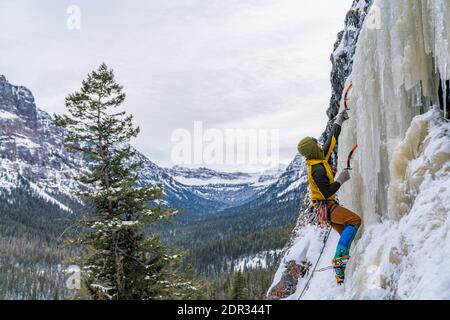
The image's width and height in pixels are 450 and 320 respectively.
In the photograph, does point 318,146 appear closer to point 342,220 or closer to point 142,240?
point 342,220

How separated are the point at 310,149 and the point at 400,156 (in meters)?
1.56

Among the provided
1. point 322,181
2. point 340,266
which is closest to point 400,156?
point 322,181

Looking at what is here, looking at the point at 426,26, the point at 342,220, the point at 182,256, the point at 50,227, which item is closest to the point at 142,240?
the point at 182,256

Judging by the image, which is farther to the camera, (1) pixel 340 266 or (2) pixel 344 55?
(2) pixel 344 55

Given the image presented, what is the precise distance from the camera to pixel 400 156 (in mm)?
7129

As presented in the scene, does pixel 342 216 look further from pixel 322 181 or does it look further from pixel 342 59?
pixel 342 59

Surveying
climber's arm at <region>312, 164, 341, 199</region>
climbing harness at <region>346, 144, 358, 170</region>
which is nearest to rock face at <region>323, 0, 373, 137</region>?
climbing harness at <region>346, 144, 358, 170</region>

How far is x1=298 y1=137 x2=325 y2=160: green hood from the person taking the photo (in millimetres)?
7406

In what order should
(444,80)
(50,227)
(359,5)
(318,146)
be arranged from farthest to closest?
(50,227)
(359,5)
(318,146)
(444,80)

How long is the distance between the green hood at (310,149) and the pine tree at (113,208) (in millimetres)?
6048

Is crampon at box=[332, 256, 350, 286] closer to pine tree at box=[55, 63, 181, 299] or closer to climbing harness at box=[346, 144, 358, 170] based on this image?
climbing harness at box=[346, 144, 358, 170]

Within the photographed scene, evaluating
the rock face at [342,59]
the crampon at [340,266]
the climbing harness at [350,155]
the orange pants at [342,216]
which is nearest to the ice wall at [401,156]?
the climbing harness at [350,155]

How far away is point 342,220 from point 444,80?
2944 millimetres
